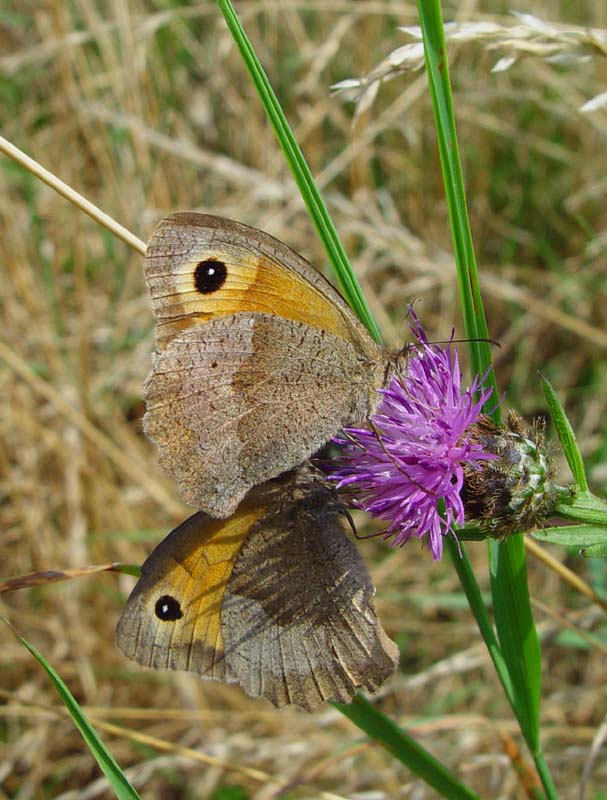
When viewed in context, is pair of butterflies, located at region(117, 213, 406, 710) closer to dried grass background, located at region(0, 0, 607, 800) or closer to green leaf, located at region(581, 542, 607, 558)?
green leaf, located at region(581, 542, 607, 558)

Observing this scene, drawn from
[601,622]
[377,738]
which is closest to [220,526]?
[377,738]

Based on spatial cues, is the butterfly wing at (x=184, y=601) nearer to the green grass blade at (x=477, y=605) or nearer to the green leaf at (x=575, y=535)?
the green grass blade at (x=477, y=605)

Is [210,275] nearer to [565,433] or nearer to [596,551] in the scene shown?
[565,433]

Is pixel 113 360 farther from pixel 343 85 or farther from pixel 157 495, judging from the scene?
pixel 343 85

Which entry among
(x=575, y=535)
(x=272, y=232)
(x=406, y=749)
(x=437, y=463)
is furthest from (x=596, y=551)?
(x=272, y=232)

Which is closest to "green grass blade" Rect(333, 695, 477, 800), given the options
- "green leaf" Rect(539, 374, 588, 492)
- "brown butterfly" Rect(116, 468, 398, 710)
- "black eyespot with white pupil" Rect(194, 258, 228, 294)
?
"brown butterfly" Rect(116, 468, 398, 710)

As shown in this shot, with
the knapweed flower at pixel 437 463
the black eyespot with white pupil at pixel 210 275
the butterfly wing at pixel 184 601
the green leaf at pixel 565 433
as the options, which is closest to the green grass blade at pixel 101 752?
the butterfly wing at pixel 184 601
